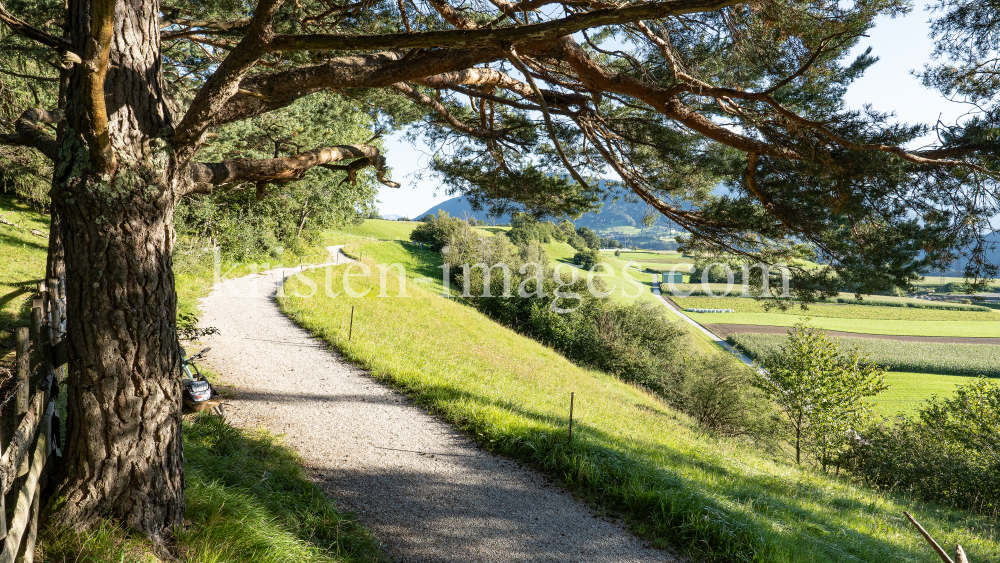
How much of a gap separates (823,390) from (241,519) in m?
21.9

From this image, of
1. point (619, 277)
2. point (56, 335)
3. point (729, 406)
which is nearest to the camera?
point (56, 335)

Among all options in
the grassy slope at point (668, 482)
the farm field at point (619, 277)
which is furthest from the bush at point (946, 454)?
the farm field at point (619, 277)

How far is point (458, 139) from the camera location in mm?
8258

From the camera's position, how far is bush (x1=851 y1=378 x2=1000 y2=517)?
1227 centimetres

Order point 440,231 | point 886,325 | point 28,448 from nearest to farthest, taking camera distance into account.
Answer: point 28,448, point 440,231, point 886,325

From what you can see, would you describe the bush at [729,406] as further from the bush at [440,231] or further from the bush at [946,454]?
the bush at [440,231]

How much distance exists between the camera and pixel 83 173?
2658 mm

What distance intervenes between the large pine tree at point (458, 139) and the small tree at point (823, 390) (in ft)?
51.9

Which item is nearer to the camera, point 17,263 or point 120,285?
point 120,285

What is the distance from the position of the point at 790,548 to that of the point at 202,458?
18.4ft

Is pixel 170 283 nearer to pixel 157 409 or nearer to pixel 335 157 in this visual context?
pixel 157 409

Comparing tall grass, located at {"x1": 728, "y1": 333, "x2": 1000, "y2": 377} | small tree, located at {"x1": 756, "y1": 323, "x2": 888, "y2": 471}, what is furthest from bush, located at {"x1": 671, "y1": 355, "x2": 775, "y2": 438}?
tall grass, located at {"x1": 728, "y1": 333, "x2": 1000, "y2": 377}

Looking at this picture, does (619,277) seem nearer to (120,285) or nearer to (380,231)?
Answer: (380,231)

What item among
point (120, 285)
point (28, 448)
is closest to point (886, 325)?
point (120, 285)
